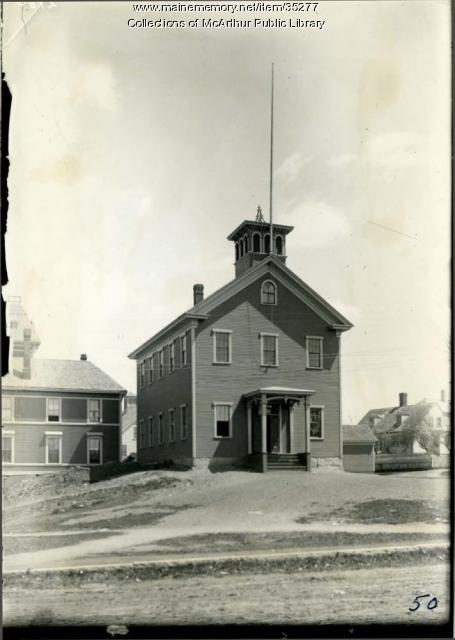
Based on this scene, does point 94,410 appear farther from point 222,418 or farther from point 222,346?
point 222,346

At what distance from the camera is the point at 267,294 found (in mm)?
13891

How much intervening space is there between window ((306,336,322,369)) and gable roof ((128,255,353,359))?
0.52 meters

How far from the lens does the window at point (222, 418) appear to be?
44.9 feet

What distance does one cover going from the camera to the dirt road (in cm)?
1088

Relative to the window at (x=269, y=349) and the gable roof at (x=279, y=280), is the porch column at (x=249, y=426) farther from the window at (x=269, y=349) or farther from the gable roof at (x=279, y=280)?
the gable roof at (x=279, y=280)

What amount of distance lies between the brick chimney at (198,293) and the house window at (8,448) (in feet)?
12.7

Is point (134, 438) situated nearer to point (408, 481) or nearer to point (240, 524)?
point (240, 524)

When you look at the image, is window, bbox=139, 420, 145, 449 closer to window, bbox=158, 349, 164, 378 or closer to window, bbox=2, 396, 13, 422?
window, bbox=158, 349, 164, 378

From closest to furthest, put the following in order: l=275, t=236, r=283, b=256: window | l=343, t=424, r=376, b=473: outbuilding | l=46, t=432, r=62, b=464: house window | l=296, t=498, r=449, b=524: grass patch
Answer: l=46, t=432, r=62, b=464: house window, l=296, t=498, r=449, b=524: grass patch, l=275, t=236, r=283, b=256: window, l=343, t=424, r=376, b=473: outbuilding

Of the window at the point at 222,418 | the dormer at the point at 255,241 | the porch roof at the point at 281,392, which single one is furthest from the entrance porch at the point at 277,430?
the dormer at the point at 255,241

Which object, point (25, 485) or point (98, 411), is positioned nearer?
point (25, 485)

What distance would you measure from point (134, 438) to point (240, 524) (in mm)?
2341

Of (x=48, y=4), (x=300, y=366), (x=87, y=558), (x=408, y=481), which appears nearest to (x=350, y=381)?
(x=300, y=366)

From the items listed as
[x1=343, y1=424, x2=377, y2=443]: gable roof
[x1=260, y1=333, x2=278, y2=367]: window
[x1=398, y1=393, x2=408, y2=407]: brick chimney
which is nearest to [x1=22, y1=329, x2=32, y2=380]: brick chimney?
[x1=260, y1=333, x2=278, y2=367]: window
